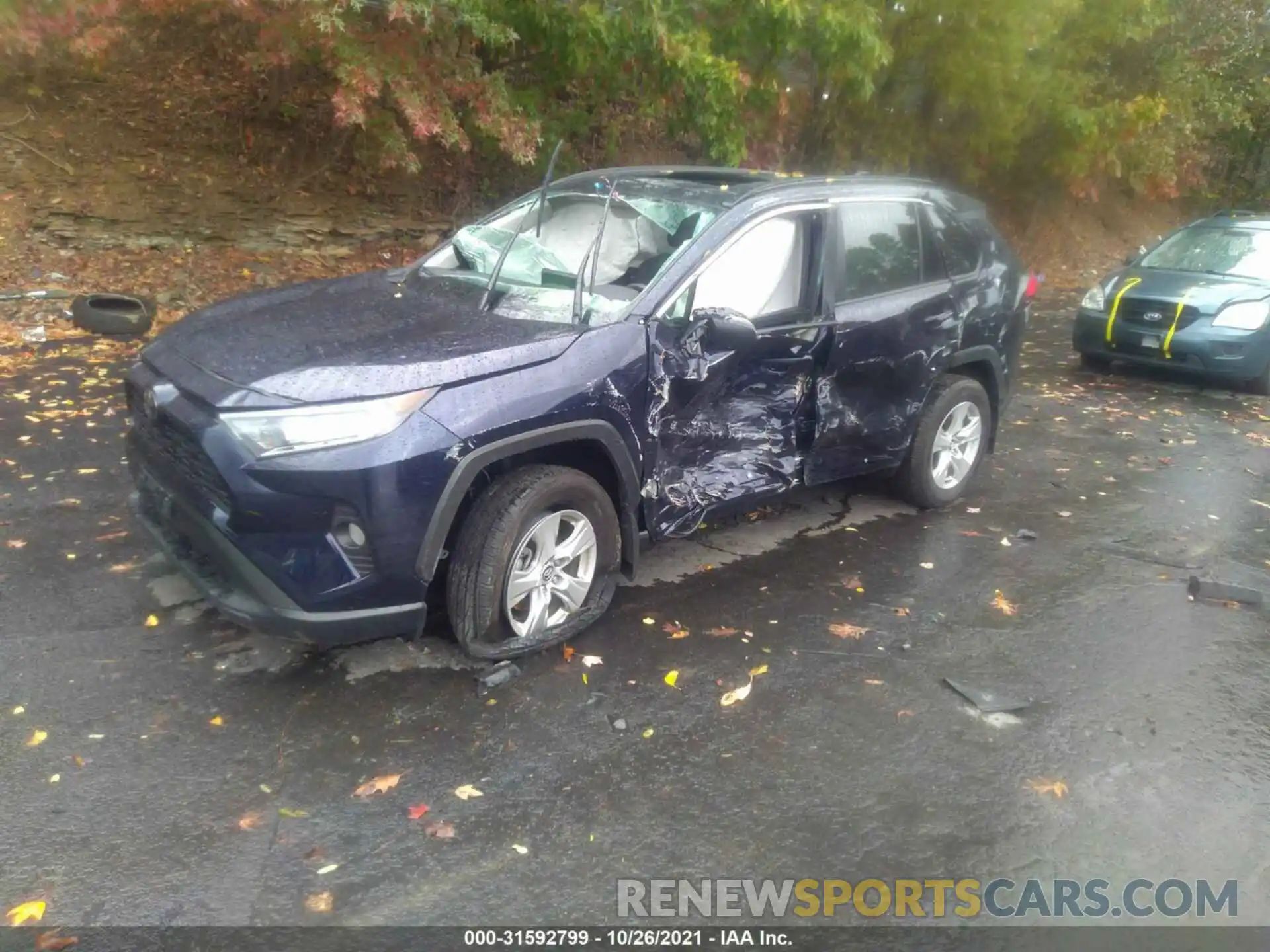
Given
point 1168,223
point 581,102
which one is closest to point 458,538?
point 581,102

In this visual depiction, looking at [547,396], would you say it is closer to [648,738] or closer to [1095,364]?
[648,738]

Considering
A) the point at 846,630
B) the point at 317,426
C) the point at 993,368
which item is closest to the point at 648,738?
the point at 846,630

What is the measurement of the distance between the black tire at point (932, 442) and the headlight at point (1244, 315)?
4.21 metres

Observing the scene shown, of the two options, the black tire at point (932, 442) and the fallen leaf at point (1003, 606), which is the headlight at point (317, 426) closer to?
the fallen leaf at point (1003, 606)

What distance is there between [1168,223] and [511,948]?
885 inches

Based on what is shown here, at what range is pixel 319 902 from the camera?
2656 millimetres

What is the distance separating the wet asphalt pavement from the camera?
2.81m

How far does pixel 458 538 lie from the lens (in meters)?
3.56

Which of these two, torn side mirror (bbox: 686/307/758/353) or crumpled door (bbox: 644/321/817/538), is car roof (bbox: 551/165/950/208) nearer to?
torn side mirror (bbox: 686/307/758/353)

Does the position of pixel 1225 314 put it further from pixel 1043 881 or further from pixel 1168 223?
pixel 1168 223

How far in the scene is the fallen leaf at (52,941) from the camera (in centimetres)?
246

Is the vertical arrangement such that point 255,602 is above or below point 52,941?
above

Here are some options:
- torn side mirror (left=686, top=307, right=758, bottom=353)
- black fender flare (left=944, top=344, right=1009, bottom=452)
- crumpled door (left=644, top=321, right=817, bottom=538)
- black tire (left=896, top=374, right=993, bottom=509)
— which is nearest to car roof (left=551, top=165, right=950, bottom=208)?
torn side mirror (left=686, top=307, right=758, bottom=353)

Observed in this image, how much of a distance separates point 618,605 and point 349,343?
5.47 ft
